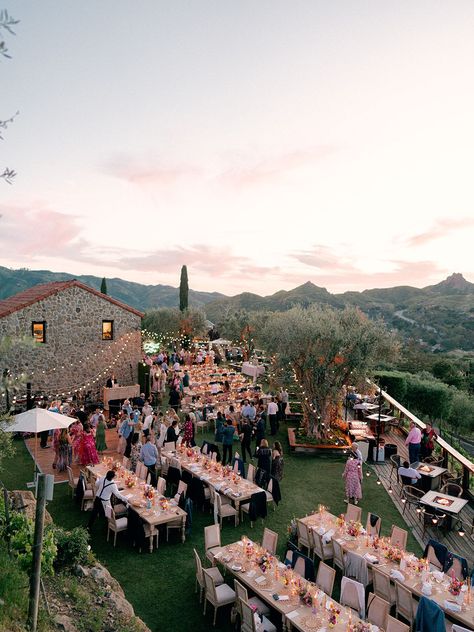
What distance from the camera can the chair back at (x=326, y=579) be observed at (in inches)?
344

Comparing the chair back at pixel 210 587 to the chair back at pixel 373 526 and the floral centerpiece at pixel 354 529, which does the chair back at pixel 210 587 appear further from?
the chair back at pixel 373 526

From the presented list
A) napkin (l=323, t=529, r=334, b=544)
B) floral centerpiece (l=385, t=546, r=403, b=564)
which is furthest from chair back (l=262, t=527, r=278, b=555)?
floral centerpiece (l=385, t=546, r=403, b=564)

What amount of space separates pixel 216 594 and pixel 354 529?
3.58 meters

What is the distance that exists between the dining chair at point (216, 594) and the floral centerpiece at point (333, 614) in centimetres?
207

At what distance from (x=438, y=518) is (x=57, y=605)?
9.91 m

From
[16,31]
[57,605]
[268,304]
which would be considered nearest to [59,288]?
[57,605]

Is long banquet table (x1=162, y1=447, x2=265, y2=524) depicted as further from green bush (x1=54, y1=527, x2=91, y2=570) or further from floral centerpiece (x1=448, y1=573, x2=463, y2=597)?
floral centerpiece (x1=448, y1=573, x2=463, y2=597)

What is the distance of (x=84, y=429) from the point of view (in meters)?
16.7

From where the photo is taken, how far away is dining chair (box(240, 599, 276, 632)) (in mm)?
7714

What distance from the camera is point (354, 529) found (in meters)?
10.3

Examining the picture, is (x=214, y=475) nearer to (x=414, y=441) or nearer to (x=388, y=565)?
(x=388, y=565)

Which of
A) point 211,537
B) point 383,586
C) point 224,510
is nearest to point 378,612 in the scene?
point 383,586

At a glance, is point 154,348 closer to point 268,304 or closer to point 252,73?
point 252,73

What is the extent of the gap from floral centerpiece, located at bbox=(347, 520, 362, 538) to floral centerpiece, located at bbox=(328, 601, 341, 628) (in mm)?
2616
